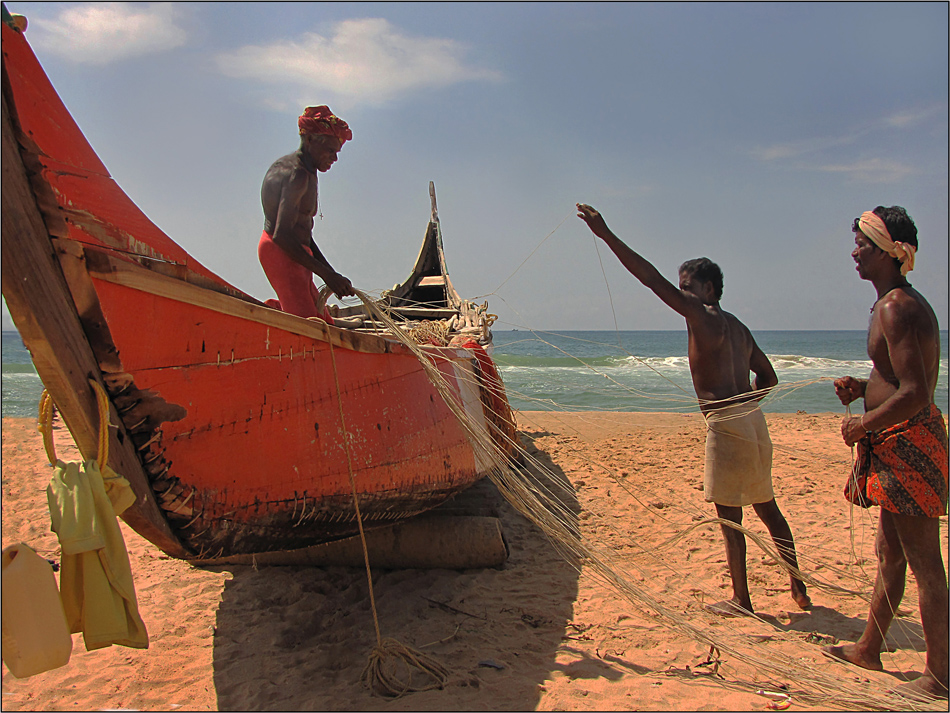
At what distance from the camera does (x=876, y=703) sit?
2148 mm

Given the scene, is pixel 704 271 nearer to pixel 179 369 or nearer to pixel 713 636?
pixel 713 636

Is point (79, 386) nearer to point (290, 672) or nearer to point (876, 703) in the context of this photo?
point (290, 672)

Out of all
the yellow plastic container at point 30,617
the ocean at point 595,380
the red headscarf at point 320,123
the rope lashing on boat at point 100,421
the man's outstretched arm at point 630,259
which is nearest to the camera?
the yellow plastic container at point 30,617

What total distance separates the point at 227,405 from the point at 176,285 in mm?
503

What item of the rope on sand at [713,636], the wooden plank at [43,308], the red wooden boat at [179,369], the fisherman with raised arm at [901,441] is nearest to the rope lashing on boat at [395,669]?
the rope on sand at [713,636]

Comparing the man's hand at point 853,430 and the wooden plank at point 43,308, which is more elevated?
the wooden plank at point 43,308

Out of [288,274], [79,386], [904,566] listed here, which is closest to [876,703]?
[904,566]

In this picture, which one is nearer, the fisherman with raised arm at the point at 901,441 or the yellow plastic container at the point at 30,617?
the yellow plastic container at the point at 30,617

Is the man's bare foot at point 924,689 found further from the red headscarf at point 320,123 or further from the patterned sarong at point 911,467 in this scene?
the red headscarf at point 320,123

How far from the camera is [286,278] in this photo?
322 centimetres

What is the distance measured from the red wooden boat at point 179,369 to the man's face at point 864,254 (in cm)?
221

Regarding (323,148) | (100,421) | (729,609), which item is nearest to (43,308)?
(100,421)

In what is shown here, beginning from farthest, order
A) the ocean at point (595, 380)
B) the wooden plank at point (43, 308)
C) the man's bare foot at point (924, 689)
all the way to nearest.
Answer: the ocean at point (595, 380)
the man's bare foot at point (924, 689)
the wooden plank at point (43, 308)

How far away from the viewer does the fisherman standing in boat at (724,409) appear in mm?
2959
